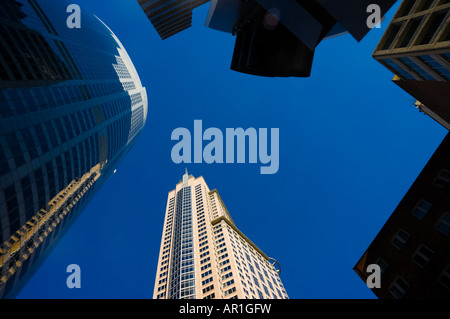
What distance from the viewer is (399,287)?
63.0 ft

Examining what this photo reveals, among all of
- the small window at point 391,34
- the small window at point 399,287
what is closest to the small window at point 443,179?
the small window at point 399,287

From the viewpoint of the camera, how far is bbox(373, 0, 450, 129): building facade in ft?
84.1

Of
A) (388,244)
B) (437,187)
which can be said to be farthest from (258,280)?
(437,187)

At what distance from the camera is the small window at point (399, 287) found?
1878cm

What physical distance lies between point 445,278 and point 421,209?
21.4ft

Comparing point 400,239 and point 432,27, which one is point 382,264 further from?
point 432,27

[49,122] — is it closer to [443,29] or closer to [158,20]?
[158,20]

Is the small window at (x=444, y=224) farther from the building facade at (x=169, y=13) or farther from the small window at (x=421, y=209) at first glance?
the building facade at (x=169, y=13)

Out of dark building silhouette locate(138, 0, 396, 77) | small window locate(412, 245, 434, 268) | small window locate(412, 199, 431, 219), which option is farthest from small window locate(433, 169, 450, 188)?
dark building silhouette locate(138, 0, 396, 77)

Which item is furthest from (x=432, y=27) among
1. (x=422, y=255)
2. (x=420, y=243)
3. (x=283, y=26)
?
(x=422, y=255)

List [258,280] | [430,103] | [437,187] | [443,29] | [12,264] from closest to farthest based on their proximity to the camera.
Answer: [437,187]
[443,29]
[430,103]
[12,264]
[258,280]

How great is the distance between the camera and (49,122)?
45500 mm

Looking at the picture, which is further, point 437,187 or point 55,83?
point 55,83

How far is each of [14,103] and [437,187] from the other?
57.2 metres
